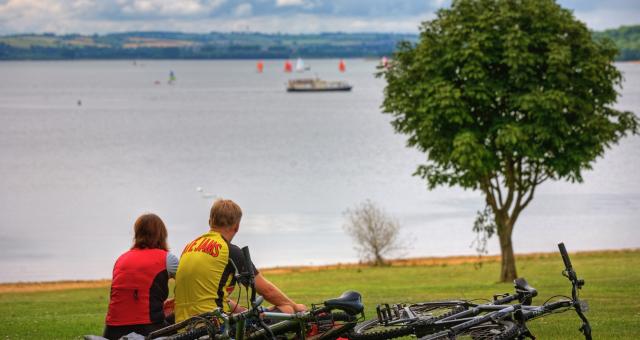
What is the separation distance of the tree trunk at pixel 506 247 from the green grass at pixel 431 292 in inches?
24.9

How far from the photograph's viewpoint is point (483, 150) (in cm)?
2464

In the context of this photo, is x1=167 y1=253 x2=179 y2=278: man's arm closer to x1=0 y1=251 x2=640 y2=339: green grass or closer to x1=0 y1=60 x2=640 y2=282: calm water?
x1=0 y1=251 x2=640 y2=339: green grass

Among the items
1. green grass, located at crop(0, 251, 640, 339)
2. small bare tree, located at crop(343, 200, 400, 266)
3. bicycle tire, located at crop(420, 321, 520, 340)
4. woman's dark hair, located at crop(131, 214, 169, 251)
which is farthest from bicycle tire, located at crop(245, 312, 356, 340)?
small bare tree, located at crop(343, 200, 400, 266)

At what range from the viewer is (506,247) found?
1123 inches

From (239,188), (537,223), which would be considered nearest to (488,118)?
(537,223)

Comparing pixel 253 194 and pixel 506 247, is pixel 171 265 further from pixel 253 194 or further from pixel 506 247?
pixel 253 194

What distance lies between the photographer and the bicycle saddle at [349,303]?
737cm

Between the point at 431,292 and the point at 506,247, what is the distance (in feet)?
16.6

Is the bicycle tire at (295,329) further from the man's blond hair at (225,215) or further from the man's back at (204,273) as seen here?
the man's blond hair at (225,215)

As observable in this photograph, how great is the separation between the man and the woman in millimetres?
327

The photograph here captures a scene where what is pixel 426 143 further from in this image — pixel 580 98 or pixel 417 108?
pixel 580 98

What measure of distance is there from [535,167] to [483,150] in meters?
2.61

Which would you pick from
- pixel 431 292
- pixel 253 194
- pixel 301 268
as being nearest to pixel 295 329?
pixel 431 292

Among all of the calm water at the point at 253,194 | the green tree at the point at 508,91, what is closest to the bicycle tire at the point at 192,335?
the green tree at the point at 508,91
